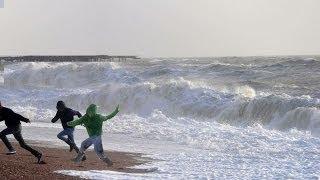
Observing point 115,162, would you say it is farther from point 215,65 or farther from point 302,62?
point 302,62

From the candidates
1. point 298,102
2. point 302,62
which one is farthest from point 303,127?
point 302,62

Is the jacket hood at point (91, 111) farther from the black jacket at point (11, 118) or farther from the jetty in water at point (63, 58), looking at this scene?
the jetty in water at point (63, 58)

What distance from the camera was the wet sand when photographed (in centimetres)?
1027

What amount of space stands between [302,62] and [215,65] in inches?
320

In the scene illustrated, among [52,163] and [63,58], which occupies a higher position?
[52,163]

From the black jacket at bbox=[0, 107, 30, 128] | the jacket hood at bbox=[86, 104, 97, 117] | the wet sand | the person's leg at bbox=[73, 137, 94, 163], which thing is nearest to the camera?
the wet sand

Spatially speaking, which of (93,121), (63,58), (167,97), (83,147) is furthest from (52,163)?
(63,58)

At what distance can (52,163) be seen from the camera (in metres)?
12.0

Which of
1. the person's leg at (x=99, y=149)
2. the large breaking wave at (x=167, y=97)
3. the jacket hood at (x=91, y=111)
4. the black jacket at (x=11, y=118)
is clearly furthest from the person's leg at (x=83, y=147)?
the large breaking wave at (x=167, y=97)

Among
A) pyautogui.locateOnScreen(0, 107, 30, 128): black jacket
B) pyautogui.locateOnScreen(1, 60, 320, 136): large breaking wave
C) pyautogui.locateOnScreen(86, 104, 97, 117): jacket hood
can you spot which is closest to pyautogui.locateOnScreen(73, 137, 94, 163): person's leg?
pyautogui.locateOnScreen(86, 104, 97, 117): jacket hood

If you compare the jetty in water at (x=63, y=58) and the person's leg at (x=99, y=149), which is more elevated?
the person's leg at (x=99, y=149)

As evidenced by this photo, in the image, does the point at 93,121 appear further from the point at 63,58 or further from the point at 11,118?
the point at 63,58

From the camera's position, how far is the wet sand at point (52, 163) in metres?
10.3

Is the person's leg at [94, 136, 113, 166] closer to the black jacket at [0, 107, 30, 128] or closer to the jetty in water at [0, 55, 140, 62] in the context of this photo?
the black jacket at [0, 107, 30, 128]
